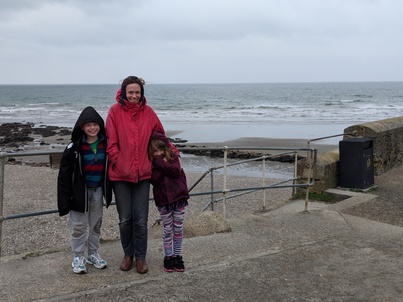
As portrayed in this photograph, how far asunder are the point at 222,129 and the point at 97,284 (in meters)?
28.5

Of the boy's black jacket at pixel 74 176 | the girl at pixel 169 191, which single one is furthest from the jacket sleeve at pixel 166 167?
the boy's black jacket at pixel 74 176

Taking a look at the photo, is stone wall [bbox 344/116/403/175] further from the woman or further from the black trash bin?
the woman

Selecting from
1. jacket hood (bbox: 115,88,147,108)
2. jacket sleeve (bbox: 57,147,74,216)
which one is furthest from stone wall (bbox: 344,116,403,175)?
jacket sleeve (bbox: 57,147,74,216)

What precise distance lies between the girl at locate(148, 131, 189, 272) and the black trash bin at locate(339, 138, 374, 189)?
442 centimetres

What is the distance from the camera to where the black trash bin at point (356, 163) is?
744 cm

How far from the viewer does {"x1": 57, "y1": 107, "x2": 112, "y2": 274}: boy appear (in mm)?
3627

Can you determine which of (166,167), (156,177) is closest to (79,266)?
(156,177)

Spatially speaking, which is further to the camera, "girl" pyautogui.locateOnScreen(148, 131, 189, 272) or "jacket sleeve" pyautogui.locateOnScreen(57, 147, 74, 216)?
"girl" pyautogui.locateOnScreen(148, 131, 189, 272)

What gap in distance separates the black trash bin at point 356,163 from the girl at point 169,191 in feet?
14.5

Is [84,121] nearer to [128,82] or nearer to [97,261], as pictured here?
[128,82]

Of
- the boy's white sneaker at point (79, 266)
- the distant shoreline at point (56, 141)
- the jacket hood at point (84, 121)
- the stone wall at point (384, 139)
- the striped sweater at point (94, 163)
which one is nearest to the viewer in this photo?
the jacket hood at point (84, 121)

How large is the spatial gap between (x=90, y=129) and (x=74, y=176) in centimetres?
39

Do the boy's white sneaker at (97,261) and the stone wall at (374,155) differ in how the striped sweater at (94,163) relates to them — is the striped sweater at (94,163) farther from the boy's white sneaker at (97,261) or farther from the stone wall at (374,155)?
the stone wall at (374,155)

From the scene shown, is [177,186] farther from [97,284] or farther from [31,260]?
[31,260]
